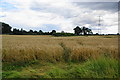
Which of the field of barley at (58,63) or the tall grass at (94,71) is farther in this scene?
the field of barley at (58,63)

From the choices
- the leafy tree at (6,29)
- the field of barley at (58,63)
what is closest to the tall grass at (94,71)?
the field of barley at (58,63)

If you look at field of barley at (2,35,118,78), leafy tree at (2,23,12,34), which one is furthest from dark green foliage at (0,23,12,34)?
field of barley at (2,35,118,78)

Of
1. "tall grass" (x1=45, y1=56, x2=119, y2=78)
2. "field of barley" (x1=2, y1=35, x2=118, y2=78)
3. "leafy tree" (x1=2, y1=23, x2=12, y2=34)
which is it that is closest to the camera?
"tall grass" (x1=45, y1=56, x2=119, y2=78)

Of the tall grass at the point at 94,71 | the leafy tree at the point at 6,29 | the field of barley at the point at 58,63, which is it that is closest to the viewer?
the tall grass at the point at 94,71

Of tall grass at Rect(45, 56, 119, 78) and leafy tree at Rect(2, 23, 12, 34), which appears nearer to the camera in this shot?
tall grass at Rect(45, 56, 119, 78)

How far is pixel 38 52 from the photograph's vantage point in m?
9.10

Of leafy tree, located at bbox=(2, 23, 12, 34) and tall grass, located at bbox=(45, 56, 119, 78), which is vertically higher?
leafy tree, located at bbox=(2, 23, 12, 34)

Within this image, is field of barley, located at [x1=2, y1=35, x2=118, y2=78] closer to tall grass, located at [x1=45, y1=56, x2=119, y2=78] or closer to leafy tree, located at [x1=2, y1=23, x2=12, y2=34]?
tall grass, located at [x1=45, y1=56, x2=119, y2=78]

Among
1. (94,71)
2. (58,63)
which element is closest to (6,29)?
(58,63)

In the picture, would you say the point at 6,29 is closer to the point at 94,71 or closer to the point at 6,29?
the point at 6,29

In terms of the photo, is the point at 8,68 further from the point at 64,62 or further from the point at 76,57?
the point at 76,57

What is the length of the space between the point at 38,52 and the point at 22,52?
0.88 meters

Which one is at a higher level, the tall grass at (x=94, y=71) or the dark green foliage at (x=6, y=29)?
the dark green foliage at (x=6, y=29)

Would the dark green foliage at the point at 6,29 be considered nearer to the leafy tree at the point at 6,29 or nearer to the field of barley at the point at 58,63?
the leafy tree at the point at 6,29
